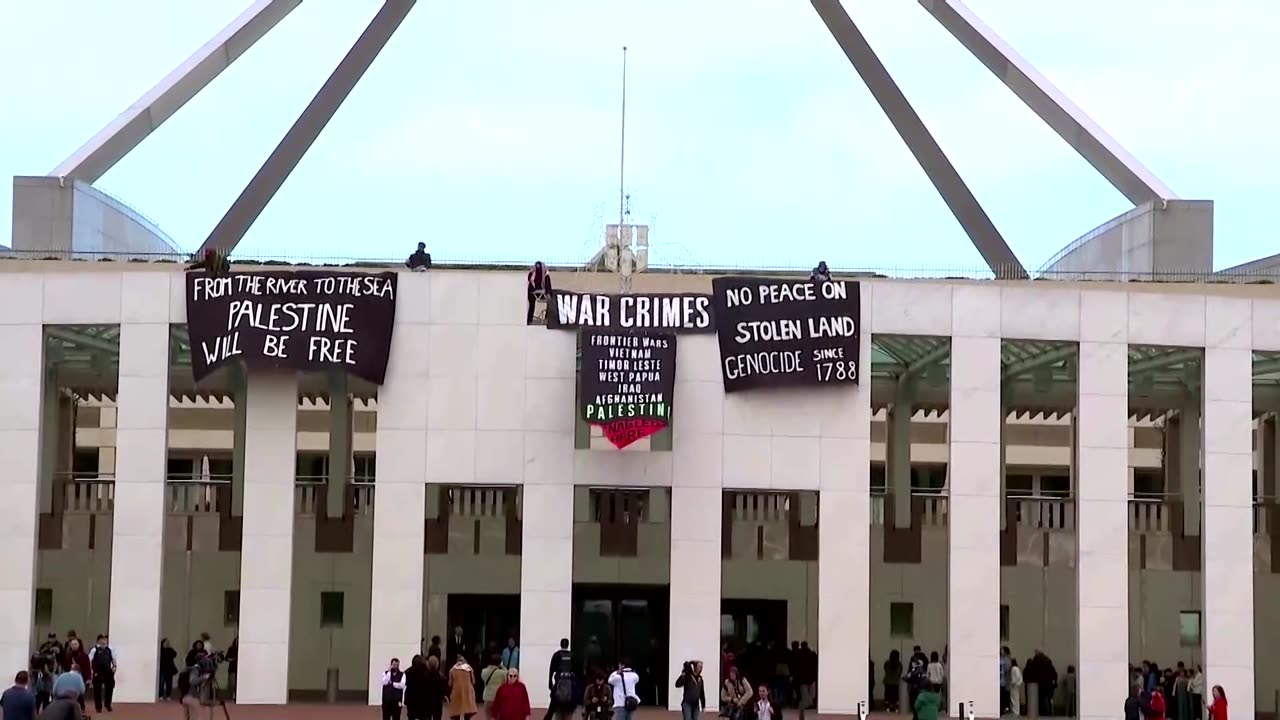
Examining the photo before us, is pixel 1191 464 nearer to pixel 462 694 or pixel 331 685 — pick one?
pixel 331 685

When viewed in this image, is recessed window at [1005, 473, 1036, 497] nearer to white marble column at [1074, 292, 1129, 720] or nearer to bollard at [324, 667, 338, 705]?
white marble column at [1074, 292, 1129, 720]

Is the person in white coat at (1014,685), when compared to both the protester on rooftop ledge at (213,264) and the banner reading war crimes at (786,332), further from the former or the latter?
the protester on rooftop ledge at (213,264)

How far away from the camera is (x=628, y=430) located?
38.7 m

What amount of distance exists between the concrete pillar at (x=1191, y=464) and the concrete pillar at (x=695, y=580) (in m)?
12.7

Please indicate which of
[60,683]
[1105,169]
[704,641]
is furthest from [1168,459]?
[60,683]

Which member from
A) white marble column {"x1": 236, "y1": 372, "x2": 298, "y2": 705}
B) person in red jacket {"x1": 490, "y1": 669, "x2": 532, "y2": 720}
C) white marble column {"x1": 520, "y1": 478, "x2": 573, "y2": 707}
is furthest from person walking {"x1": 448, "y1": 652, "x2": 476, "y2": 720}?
white marble column {"x1": 236, "y1": 372, "x2": 298, "y2": 705}

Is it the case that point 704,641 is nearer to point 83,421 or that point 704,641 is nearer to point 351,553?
point 351,553

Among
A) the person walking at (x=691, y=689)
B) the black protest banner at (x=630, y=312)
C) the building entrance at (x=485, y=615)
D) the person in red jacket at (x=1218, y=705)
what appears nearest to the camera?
the person walking at (x=691, y=689)

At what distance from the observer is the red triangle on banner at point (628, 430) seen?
127 ft

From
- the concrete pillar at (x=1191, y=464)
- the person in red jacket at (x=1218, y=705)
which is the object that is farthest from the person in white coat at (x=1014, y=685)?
the concrete pillar at (x=1191, y=464)

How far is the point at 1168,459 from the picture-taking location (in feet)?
165

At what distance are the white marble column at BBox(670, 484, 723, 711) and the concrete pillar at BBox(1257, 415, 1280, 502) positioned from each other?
53.9 feet

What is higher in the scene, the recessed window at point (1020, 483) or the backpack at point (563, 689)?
the recessed window at point (1020, 483)

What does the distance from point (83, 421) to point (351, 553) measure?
45.1ft
